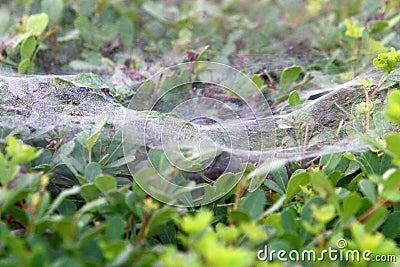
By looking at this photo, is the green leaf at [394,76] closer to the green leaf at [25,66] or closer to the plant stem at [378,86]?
the plant stem at [378,86]

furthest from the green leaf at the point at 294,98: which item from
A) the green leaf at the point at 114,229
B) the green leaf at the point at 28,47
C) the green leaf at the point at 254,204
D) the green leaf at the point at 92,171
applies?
the green leaf at the point at 28,47

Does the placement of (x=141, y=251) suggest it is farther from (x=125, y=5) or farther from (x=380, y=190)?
(x=125, y=5)

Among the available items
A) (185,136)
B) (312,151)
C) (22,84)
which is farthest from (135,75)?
(312,151)

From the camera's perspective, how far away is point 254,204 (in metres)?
1.17

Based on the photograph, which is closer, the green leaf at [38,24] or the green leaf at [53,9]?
the green leaf at [38,24]

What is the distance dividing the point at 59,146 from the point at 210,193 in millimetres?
415

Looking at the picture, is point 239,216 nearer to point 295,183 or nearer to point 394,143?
point 295,183

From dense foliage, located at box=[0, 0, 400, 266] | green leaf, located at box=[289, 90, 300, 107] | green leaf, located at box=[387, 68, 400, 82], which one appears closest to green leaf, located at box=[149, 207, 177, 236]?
dense foliage, located at box=[0, 0, 400, 266]

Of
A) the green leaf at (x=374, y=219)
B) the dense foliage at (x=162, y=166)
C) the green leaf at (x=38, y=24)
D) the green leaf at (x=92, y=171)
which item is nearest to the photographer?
the dense foliage at (x=162, y=166)

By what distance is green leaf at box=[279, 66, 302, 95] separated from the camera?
76.0 inches

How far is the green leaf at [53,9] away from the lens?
7.77 feet

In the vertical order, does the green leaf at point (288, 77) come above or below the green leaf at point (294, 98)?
below

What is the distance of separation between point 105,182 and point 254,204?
31cm

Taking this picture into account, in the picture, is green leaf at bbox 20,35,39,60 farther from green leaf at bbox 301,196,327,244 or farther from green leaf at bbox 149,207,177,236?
green leaf at bbox 301,196,327,244
